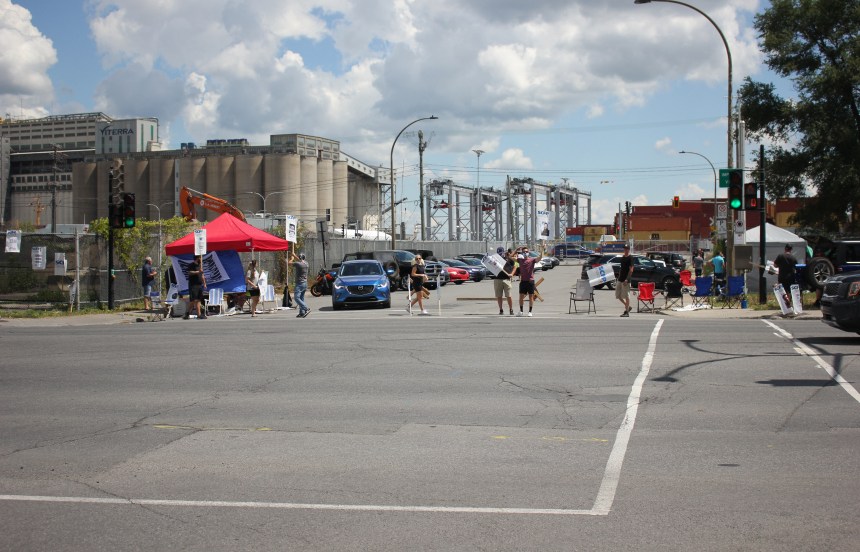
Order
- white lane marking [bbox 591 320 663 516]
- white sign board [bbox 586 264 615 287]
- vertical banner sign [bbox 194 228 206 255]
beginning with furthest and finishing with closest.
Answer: white sign board [bbox 586 264 615 287] → vertical banner sign [bbox 194 228 206 255] → white lane marking [bbox 591 320 663 516]

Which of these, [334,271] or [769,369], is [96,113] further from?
[769,369]

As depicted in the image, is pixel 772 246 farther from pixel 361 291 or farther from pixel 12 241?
pixel 12 241

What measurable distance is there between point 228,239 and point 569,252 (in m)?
79.6

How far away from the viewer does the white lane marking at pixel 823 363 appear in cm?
1063

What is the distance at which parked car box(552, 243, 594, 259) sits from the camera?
322ft

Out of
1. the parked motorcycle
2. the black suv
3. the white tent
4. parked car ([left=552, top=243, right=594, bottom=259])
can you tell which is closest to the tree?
the white tent

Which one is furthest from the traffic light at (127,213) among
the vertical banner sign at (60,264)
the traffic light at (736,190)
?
the traffic light at (736,190)

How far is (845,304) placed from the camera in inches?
573

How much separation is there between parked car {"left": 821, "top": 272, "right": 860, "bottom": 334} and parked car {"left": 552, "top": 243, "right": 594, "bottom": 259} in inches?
3242

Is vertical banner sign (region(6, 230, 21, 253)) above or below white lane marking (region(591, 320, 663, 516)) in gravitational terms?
above

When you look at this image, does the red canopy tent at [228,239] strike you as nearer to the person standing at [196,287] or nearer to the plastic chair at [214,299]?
the person standing at [196,287]

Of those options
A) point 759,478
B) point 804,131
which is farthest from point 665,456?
point 804,131

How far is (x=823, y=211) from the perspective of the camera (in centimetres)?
3919

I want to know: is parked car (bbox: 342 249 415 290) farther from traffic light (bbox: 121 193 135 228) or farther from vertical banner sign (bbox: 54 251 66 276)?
vertical banner sign (bbox: 54 251 66 276)
